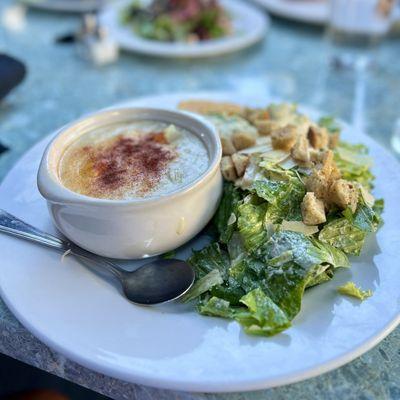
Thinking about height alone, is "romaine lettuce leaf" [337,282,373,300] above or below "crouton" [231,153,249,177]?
below

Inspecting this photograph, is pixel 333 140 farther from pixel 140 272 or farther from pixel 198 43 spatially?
pixel 198 43

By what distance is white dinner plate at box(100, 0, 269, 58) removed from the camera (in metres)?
2.30

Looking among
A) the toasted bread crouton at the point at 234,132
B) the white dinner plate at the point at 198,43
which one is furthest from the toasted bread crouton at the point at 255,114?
the white dinner plate at the point at 198,43

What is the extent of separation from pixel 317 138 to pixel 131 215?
582mm

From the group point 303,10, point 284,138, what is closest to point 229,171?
point 284,138

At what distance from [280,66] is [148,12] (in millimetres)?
738

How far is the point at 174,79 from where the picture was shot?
2.26 meters

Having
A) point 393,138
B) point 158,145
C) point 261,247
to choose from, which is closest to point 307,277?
point 261,247

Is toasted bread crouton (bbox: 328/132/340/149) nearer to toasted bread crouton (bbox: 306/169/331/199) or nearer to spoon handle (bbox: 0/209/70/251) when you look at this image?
toasted bread crouton (bbox: 306/169/331/199)

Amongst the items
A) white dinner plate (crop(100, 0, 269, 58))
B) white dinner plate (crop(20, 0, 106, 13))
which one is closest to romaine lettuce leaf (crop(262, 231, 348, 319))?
white dinner plate (crop(100, 0, 269, 58))

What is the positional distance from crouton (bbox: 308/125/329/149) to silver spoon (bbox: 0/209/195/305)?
1.66 ft

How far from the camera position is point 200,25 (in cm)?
251

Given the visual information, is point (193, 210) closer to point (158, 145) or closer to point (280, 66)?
point (158, 145)

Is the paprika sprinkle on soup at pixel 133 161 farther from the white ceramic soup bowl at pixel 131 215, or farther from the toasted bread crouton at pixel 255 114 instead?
the toasted bread crouton at pixel 255 114
